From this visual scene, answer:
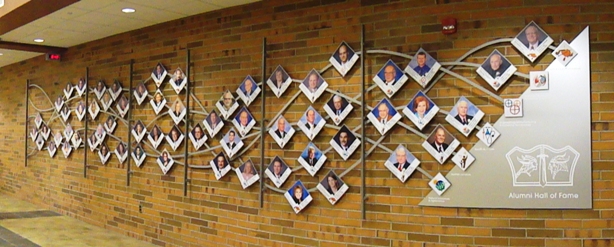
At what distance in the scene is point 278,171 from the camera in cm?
533

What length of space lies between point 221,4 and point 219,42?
42cm

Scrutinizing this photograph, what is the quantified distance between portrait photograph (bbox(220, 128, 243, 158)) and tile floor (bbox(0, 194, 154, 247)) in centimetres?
184

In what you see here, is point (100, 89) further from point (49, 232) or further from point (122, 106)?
point (49, 232)

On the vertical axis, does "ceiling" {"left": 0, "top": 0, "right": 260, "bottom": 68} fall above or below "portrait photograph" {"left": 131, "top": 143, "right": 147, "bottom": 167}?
above

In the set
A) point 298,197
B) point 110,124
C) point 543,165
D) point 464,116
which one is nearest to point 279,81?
point 298,197

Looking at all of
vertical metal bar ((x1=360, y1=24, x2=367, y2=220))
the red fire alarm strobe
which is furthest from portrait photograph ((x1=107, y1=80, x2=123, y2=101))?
the red fire alarm strobe

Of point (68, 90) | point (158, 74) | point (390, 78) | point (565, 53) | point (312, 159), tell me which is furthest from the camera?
point (68, 90)

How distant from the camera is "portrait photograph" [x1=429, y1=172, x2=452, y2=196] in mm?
4387

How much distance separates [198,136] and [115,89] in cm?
191

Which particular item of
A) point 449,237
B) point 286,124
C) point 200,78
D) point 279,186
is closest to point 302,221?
point 279,186

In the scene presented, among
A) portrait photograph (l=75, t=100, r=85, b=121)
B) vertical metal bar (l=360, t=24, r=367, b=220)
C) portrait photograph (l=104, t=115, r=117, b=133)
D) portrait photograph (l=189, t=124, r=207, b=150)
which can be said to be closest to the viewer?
vertical metal bar (l=360, t=24, r=367, b=220)

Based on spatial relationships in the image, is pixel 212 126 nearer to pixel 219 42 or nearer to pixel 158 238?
pixel 219 42

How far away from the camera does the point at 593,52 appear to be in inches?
160

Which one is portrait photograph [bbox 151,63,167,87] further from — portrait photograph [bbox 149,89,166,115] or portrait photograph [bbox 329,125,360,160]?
portrait photograph [bbox 329,125,360,160]
